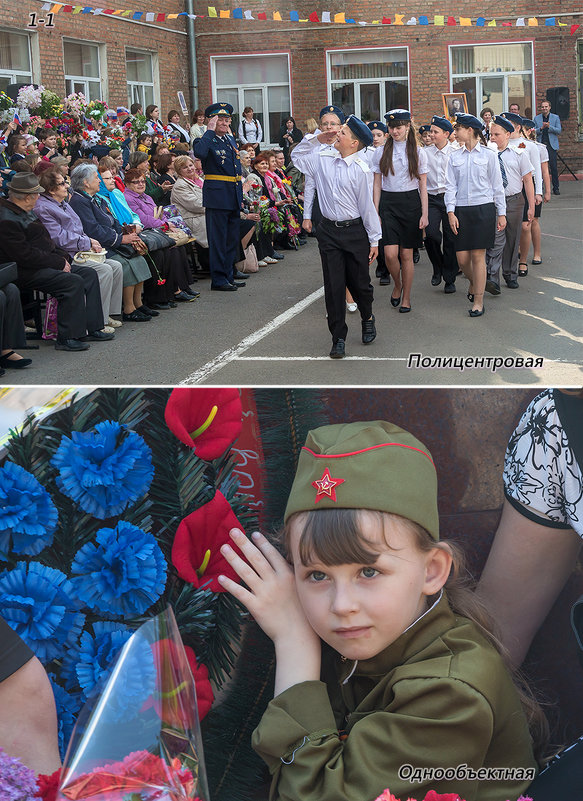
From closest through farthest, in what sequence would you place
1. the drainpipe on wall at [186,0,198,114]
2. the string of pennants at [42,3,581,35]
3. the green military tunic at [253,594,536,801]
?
the green military tunic at [253,594,536,801] < the string of pennants at [42,3,581,35] < the drainpipe on wall at [186,0,198,114]

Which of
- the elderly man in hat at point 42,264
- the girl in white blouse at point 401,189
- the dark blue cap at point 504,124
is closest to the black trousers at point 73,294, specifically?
the elderly man in hat at point 42,264

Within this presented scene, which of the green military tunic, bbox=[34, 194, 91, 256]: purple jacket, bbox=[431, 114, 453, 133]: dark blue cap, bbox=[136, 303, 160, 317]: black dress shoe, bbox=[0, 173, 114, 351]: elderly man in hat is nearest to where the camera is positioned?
the green military tunic

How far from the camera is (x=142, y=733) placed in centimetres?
133

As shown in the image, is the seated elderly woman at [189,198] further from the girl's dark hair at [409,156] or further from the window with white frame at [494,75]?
the window with white frame at [494,75]

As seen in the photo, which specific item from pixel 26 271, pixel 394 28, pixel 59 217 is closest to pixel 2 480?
pixel 26 271

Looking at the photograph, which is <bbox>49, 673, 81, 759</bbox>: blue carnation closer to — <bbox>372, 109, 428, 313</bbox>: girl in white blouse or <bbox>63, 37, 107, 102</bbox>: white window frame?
<bbox>372, 109, 428, 313</bbox>: girl in white blouse

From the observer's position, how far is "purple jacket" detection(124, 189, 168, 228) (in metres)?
8.33

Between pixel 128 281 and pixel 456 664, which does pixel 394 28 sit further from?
Answer: pixel 456 664

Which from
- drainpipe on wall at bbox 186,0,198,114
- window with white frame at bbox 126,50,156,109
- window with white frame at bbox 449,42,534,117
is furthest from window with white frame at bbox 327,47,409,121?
window with white frame at bbox 126,50,156,109

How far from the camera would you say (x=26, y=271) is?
6441 millimetres

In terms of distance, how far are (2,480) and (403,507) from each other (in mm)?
679

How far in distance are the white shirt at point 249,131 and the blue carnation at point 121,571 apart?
11980 millimetres

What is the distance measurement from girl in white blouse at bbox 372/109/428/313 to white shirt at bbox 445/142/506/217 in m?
0.22

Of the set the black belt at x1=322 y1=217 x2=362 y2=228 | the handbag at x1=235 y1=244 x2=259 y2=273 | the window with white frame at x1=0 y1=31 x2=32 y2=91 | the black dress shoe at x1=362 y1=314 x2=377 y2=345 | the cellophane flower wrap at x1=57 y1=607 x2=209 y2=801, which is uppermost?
the window with white frame at x1=0 y1=31 x2=32 y2=91
